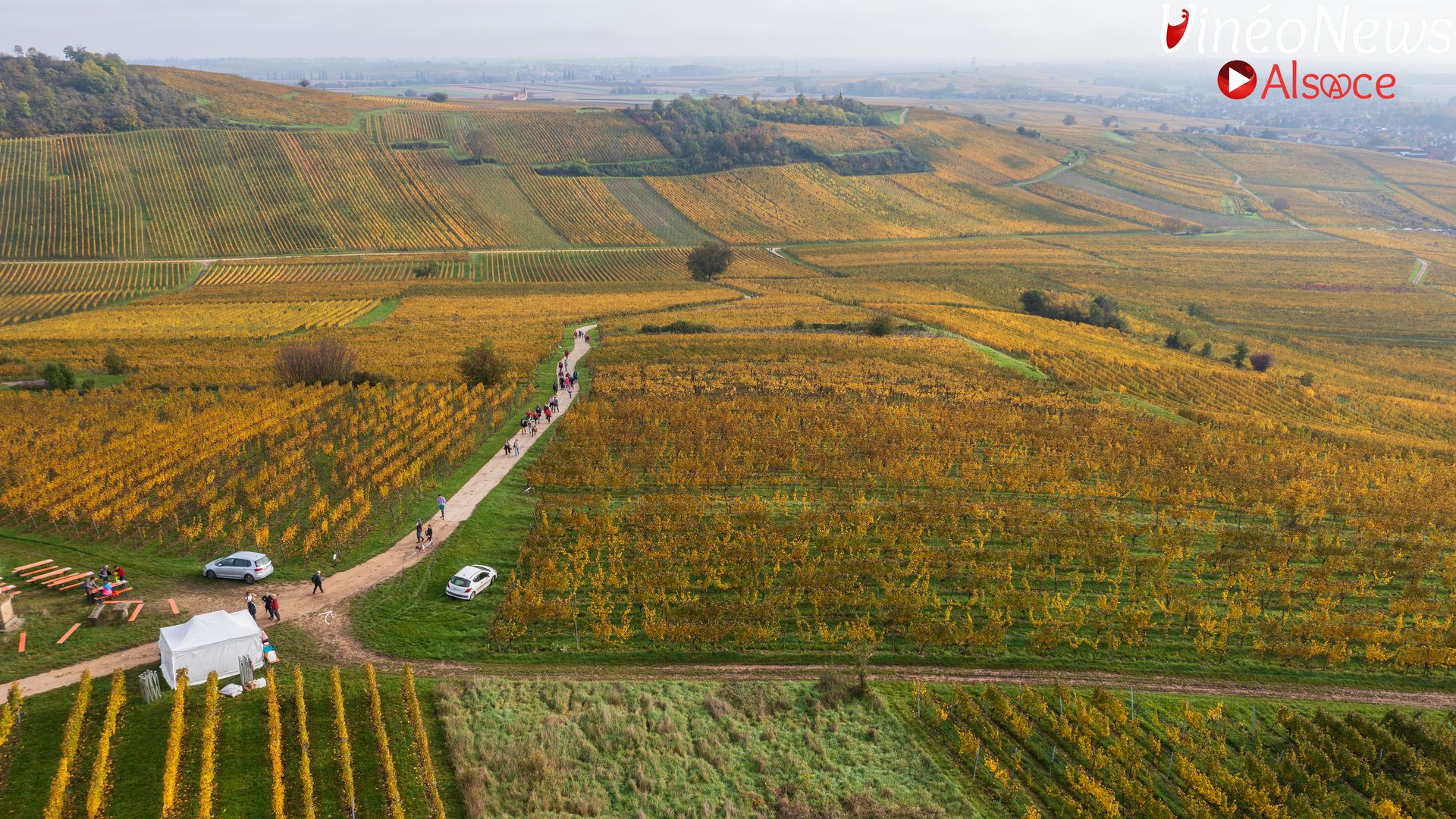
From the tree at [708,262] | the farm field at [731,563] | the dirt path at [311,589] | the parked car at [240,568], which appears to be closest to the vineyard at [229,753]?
the farm field at [731,563]

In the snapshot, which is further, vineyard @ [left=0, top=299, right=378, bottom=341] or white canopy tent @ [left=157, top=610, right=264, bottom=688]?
vineyard @ [left=0, top=299, right=378, bottom=341]

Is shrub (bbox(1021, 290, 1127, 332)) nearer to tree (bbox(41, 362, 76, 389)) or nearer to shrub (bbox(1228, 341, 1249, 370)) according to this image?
shrub (bbox(1228, 341, 1249, 370))

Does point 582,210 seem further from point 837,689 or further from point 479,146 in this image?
point 837,689

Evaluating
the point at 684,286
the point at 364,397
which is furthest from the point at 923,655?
the point at 684,286

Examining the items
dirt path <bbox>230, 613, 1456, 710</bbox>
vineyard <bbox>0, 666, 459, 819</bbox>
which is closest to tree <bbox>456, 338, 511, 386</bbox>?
dirt path <bbox>230, 613, 1456, 710</bbox>

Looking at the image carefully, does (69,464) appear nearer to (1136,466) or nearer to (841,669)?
(841,669)

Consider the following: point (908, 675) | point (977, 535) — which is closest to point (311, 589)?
point (908, 675)
